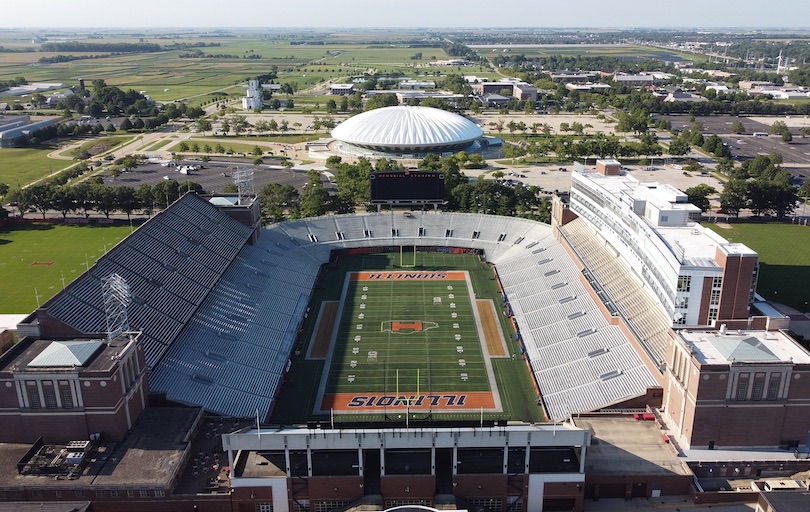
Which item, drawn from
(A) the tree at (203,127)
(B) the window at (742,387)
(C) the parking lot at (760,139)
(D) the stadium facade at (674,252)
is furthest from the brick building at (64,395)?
(A) the tree at (203,127)

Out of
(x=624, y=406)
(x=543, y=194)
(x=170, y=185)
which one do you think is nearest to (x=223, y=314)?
(x=624, y=406)

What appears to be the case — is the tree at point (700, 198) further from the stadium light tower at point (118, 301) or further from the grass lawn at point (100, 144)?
the grass lawn at point (100, 144)

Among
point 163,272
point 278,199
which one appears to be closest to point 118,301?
point 163,272

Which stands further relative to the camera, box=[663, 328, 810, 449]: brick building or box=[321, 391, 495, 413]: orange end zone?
box=[321, 391, 495, 413]: orange end zone

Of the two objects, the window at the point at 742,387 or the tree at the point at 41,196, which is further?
the tree at the point at 41,196

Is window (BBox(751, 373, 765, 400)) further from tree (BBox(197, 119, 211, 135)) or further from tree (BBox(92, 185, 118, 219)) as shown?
tree (BBox(197, 119, 211, 135))

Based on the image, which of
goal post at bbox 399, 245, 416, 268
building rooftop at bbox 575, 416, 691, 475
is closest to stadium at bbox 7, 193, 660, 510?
goal post at bbox 399, 245, 416, 268

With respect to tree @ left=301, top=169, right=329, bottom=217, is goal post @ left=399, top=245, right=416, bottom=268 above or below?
below
